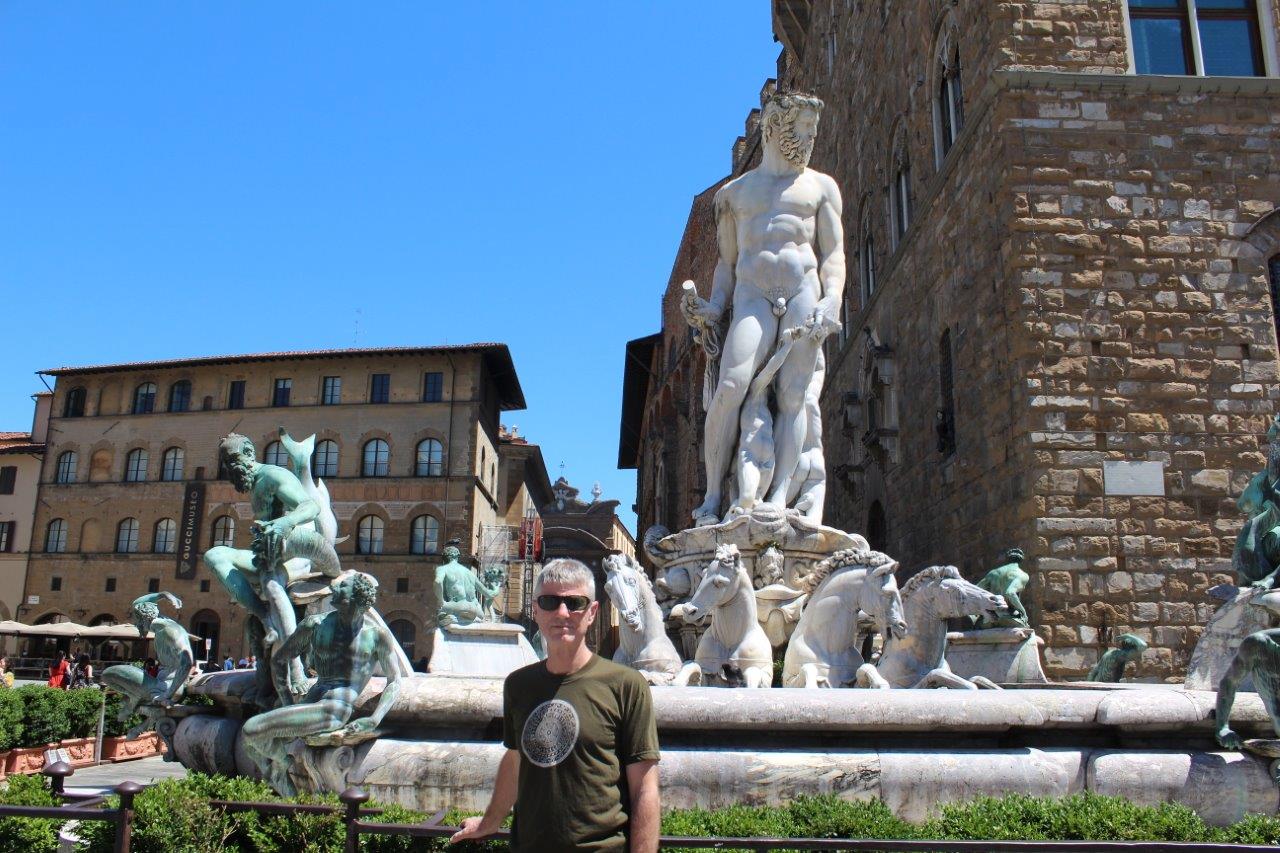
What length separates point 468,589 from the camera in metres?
14.1

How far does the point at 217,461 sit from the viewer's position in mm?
45812

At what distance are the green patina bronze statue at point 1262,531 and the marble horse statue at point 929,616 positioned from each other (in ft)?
7.55

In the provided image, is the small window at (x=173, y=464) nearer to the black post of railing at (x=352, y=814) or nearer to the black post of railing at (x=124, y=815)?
the black post of railing at (x=124, y=815)

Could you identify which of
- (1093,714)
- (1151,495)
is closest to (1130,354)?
(1151,495)

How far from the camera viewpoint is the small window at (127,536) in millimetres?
45406

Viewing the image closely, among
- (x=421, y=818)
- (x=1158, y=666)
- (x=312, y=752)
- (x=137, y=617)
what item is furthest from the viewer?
(x=1158, y=666)

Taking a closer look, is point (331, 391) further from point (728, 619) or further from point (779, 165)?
point (728, 619)

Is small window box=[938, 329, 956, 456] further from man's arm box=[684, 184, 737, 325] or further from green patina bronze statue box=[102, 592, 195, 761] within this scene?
green patina bronze statue box=[102, 592, 195, 761]

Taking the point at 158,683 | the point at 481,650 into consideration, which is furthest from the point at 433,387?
the point at 158,683

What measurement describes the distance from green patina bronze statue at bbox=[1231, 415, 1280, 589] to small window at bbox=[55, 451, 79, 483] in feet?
162

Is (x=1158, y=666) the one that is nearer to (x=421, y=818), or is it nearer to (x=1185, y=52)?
(x=1185, y=52)

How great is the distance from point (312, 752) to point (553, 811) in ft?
8.34

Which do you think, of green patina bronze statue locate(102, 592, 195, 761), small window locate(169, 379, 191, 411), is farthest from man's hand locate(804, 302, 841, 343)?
small window locate(169, 379, 191, 411)

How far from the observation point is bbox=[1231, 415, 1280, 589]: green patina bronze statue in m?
7.43
